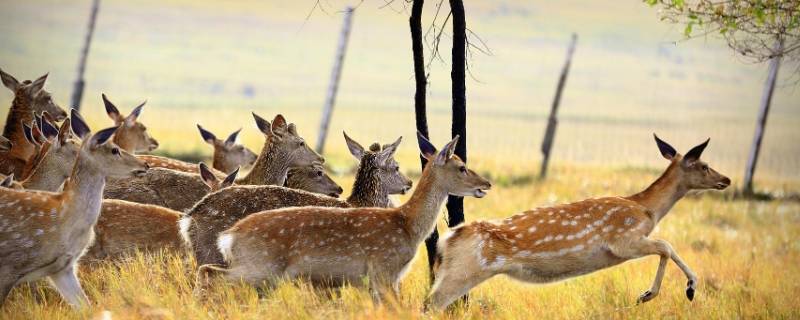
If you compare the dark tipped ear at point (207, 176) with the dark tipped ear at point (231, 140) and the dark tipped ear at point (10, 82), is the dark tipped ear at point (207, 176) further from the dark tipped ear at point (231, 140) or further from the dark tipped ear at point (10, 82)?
the dark tipped ear at point (10, 82)

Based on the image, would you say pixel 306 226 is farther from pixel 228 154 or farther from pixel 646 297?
pixel 228 154

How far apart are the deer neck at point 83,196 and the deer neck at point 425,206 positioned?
2.24 meters

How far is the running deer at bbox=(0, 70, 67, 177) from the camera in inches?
468

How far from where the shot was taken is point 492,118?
58.9 metres

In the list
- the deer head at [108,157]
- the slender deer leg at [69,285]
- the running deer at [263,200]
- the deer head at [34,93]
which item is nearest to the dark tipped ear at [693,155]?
the running deer at [263,200]

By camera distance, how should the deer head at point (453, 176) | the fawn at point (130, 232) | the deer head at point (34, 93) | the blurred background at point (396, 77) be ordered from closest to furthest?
the deer head at point (453, 176)
the fawn at point (130, 232)
the deer head at point (34, 93)
the blurred background at point (396, 77)

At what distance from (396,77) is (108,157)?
70.5 meters

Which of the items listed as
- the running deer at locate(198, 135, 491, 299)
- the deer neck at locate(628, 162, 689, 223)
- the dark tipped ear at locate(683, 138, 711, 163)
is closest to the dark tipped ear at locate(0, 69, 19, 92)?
the running deer at locate(198, 135, 491, 299)

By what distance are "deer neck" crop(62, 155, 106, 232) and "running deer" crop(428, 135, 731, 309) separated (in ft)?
8.18

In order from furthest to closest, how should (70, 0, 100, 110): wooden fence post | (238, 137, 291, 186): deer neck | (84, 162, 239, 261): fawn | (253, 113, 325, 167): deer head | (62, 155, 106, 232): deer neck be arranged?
(70, 0, 100, 110): wooden fence post, (253, 113, 325, 167): deer head, (238, 137, 291, 186): deer neck, (84, 162, 239, 261): fawn, (62, 155, 106, 232): deer neck

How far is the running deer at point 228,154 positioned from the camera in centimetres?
1307

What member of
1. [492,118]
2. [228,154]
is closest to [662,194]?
[228,154]

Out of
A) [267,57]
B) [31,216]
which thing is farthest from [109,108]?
[267,57]

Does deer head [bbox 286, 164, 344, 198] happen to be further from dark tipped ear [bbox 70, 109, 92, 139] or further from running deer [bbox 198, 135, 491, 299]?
dark tipped ear [bbox 70, 109, 92, 139]
